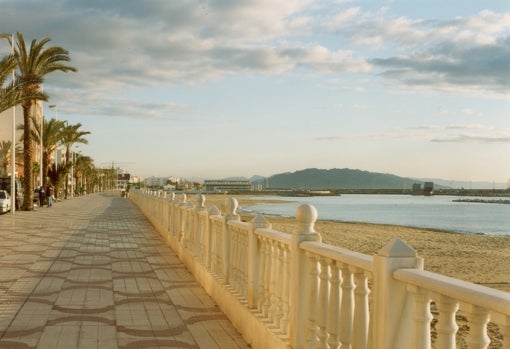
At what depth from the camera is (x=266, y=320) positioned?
514 centimetres

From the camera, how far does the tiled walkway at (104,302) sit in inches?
219

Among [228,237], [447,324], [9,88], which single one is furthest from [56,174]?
[447,324]

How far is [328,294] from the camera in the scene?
3.70m

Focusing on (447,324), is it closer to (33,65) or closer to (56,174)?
(33,65)

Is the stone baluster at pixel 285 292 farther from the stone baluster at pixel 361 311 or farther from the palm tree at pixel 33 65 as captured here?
the palm tree at pixel 33 65

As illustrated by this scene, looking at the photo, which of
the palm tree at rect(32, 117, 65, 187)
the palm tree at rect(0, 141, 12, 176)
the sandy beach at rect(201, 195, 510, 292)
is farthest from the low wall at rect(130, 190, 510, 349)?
the palm tree at rect(0, 141, 12, 176)

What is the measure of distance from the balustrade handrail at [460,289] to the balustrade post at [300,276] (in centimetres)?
147

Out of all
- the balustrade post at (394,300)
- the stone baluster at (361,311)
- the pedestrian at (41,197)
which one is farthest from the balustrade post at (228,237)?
the pedestrian at (41,197)

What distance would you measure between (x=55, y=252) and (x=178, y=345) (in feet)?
25.9

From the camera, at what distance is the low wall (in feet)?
7.33

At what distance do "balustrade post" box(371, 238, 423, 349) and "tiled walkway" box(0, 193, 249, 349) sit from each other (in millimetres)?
2940

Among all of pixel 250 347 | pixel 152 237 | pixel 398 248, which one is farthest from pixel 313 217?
pixel 152 237

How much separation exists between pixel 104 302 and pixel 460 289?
Result: 5.77 meters

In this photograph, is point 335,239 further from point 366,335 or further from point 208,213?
point 366,335
